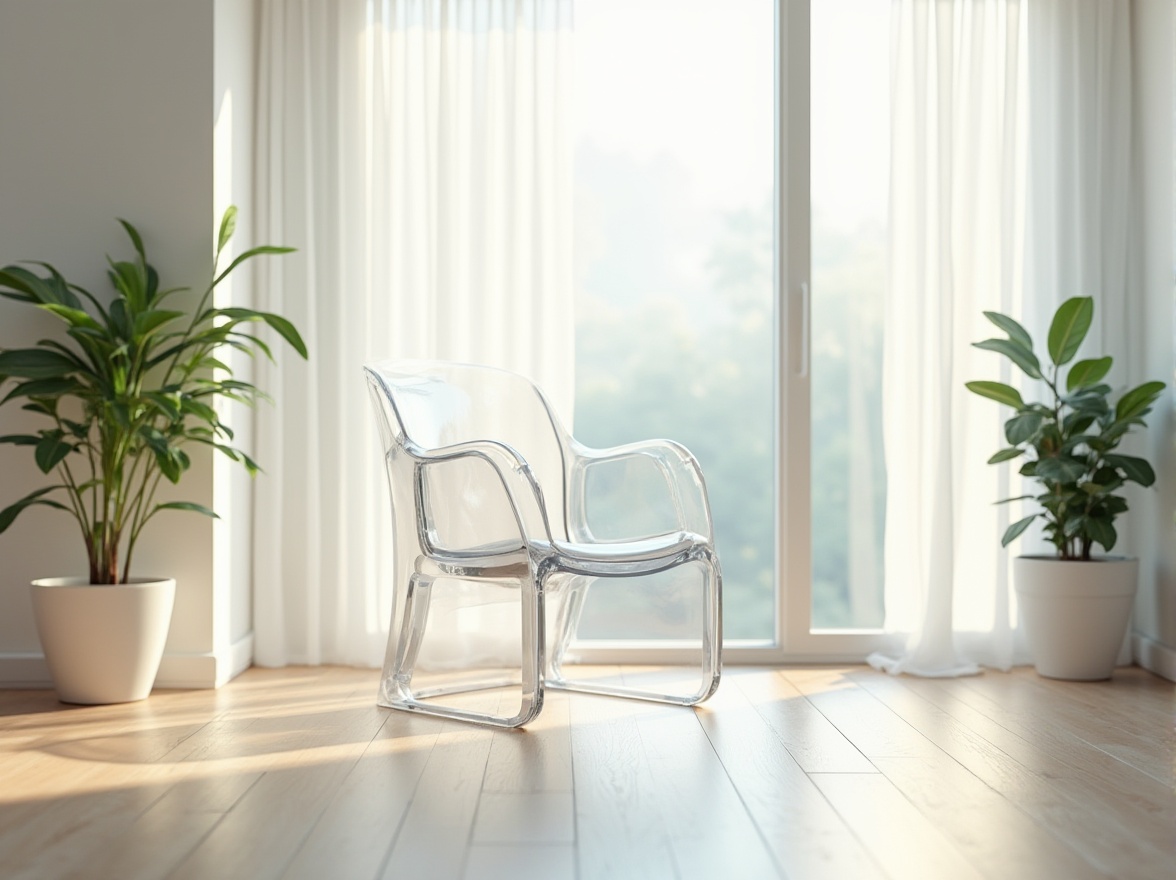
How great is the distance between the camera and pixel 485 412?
3.18 meters

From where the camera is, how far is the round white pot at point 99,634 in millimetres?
2842

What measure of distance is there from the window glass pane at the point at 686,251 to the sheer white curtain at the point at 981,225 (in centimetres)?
41

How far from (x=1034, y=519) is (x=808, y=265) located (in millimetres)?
990

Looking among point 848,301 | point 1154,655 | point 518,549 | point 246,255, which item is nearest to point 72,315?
point 246,255

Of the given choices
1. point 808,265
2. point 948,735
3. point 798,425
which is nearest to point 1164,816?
point 948,735

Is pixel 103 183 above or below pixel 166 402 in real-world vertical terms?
above

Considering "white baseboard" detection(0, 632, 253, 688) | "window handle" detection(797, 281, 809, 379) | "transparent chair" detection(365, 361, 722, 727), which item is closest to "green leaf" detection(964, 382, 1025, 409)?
"window handle" detection(797, 281, 809, 379)

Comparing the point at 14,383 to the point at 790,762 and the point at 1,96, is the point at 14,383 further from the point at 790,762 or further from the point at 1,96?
the point at 790,762

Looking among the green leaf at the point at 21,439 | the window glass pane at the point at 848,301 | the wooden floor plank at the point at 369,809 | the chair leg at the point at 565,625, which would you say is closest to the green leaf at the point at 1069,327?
the window glass pane at the point at 848,301

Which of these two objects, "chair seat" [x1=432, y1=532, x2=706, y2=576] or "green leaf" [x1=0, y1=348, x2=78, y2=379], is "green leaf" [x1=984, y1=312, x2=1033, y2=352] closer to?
"chair seat" [x1=432, y1=532, x2=706, y2=576]

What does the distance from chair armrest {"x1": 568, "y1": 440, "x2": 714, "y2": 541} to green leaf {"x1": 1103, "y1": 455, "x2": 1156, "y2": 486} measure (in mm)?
1172

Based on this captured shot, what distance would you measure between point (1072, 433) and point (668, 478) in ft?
3.72

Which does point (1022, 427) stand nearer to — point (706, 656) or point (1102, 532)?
point (1102, 532)

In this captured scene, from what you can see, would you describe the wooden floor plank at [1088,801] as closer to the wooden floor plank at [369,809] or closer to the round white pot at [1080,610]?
the round white pot at [1080,610]
